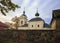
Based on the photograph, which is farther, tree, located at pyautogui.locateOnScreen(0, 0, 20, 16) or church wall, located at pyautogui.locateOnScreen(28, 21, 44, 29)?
church wall, located at pyautogui.locateOnScreen(28, 21, 44, 29)

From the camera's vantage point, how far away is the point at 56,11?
402 inches

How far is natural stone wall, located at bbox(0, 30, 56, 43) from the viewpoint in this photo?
11.0 m

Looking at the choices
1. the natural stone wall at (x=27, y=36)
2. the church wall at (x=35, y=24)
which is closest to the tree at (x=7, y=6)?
the natural stone wall at (x=27, y=36)

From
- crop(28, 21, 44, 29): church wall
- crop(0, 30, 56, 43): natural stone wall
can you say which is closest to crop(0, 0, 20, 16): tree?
crop(0, 30, 56, 43): natural stone wall

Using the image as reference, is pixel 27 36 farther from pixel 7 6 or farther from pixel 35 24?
pixel 35 24

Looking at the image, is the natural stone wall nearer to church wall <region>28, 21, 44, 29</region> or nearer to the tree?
the tree

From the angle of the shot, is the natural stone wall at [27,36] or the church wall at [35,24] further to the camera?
the church wall at [35,24]

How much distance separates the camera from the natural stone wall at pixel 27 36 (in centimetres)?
1102

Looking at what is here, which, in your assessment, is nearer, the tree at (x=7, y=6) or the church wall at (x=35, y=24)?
the tree at (x=7, y=6)

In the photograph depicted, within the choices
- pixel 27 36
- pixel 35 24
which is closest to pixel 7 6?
pixel 27 36

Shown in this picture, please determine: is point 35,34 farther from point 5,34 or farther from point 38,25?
point 38,25

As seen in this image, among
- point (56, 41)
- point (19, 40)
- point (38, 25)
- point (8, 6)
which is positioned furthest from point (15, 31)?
point (38, 25)

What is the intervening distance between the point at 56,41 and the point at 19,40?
2.62 metres

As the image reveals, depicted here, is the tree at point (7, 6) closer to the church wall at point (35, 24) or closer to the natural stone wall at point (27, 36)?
the natural stone wall at point (27, 36)
